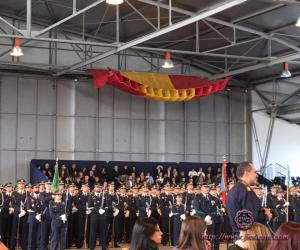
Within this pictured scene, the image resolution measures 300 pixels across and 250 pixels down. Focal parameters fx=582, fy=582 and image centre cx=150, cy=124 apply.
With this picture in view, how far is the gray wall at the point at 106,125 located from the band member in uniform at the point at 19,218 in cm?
779

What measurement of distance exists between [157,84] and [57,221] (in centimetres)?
929

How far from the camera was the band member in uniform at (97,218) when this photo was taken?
630 inches

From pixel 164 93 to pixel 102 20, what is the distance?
369 centimetres

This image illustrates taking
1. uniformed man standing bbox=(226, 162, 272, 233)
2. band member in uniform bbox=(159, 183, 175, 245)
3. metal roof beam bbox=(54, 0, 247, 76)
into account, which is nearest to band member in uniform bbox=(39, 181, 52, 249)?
band member in uniform bbox=(159, 183, 175, 245)

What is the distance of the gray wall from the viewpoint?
939 inches

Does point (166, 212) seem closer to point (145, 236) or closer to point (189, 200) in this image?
point (189, 200)

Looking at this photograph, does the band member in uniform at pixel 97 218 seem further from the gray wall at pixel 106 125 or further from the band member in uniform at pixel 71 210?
the gray wall at pixel 106 125

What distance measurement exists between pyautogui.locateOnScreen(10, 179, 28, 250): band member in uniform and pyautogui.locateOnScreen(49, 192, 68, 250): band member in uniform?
1.22 m

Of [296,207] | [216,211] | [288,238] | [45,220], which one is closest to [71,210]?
[45,220]

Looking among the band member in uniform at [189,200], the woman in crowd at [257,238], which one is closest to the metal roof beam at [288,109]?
the band member in uniform at [189,200]

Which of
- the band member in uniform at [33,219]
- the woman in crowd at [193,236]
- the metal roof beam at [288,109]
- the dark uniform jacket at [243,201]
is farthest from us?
the metal roof beam at [288,109]

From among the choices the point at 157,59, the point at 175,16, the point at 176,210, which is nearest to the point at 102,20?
the point at 175,16

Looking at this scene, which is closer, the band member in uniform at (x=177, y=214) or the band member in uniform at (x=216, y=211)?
the band member in uniform at (x=216, y=211)

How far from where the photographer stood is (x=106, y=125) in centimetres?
2566
